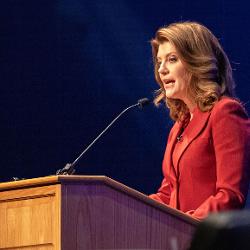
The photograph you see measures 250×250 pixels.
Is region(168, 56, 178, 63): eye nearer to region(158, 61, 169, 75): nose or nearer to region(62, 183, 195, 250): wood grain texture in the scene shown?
region(158, 61, 169, 75): nose

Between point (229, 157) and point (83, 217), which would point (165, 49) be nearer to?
point (229, 157)

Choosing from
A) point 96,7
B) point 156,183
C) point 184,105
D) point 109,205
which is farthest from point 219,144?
point 96,7

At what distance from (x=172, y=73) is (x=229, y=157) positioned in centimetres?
57

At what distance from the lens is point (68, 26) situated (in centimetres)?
441

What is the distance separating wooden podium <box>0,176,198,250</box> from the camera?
67.9 inches

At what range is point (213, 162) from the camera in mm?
2555

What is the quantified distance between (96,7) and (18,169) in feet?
4.13

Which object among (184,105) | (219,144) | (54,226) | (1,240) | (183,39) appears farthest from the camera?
(184,105)

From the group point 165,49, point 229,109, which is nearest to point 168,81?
point 165,49

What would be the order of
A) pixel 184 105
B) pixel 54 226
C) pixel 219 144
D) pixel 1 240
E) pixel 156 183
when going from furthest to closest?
1. pixel 156 183
2. pixel 184 105
3. pixel 219 144
4. pixel 1 240
5. pixel 54 226

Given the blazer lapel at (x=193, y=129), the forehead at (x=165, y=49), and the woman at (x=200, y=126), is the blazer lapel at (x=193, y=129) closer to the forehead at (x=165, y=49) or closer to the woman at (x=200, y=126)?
the woman at (x=200, y=126)

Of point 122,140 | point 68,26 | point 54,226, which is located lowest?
point 54,226

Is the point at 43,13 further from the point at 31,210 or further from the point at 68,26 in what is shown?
the point at 31,210

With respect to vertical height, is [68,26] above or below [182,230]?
above
